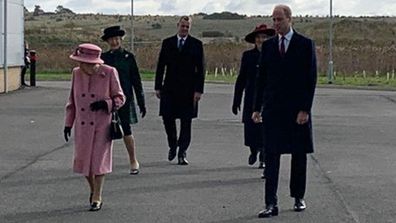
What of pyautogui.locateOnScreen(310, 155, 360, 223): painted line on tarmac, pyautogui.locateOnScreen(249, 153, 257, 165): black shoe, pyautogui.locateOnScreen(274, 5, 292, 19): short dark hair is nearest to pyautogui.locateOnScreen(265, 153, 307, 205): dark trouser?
pyautogui.locateOnScreen(310, 155, 360, 223): painted line on tarmac

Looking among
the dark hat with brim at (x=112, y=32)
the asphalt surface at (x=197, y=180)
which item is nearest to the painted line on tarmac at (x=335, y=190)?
the asphalt surface at (x=197, y=180)

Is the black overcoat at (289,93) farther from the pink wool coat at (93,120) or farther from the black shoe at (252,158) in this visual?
the black shoe at (252,158)

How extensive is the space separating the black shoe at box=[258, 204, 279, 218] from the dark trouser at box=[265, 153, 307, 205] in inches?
1.6

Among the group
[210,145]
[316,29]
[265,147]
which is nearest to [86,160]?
[265,147]

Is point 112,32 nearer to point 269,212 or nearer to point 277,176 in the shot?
point 277,176

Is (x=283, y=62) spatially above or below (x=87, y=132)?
above

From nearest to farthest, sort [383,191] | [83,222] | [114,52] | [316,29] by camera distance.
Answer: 1. [83,222]
2. [383,191]
3. [114,52]
4. [316,29]

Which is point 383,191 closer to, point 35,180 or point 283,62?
point 283,62

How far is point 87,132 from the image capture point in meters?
10.1

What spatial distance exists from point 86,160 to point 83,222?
80 cm

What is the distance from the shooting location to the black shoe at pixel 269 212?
387 inches

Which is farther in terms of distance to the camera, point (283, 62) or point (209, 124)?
point (209, 124)

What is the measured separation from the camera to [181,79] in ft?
45.0

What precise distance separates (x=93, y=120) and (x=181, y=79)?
3656mm
